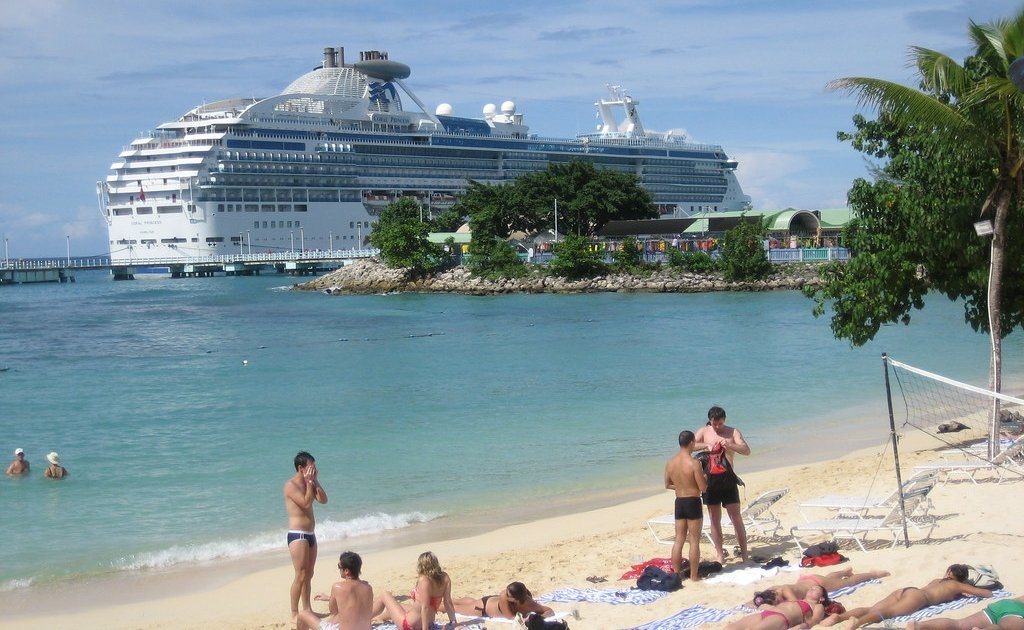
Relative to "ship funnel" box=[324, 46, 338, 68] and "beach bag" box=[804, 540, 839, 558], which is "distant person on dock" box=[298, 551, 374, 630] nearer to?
"beach bag" box=[804, 540, 839, 558]

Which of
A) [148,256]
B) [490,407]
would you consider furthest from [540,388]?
[148,256]

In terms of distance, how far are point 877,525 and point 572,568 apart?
2266 millimetres

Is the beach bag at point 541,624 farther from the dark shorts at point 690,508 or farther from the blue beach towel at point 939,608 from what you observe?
the blue beach towel at point 939,608

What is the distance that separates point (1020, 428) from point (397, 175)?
75186 millimetres

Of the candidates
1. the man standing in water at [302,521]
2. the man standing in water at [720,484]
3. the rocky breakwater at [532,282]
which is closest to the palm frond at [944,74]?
the man standing in water at [720,484]

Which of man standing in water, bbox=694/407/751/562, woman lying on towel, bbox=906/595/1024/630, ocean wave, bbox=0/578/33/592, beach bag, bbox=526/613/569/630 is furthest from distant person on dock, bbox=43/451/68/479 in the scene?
woman lying on towel, bbox=906/595/1024/630

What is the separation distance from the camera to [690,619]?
248 inches

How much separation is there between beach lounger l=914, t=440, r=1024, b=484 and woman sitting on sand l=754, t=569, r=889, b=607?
2829mm

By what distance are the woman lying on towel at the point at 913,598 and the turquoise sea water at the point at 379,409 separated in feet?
17.2

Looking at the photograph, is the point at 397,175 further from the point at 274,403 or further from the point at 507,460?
the point at 507,460

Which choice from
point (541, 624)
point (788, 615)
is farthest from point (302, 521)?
point (788, 615)

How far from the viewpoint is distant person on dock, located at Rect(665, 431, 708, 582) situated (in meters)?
Answer: 6.91

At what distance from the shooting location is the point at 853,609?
6090mm

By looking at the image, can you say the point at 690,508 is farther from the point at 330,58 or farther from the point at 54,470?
the point at 330,58
